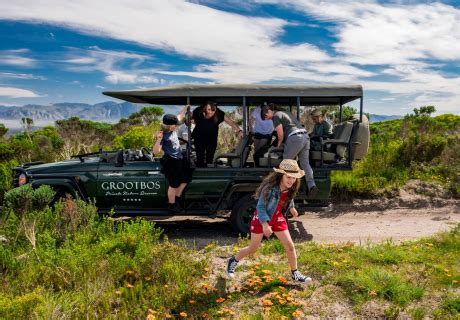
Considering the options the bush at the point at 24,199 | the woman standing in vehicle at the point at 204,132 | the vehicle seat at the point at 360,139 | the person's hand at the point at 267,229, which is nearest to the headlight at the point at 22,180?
the bush at the point at 24,199

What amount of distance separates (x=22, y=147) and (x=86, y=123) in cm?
1720

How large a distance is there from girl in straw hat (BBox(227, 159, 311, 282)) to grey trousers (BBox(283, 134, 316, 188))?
202 cm

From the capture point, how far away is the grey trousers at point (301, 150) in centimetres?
707

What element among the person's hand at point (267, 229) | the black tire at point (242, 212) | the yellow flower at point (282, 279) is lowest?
the yellow flower at point (282, 279)

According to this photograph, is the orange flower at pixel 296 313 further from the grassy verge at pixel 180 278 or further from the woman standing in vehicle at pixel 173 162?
the woman standing in vehicle at pixel 173 162

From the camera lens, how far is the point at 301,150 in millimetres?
7172

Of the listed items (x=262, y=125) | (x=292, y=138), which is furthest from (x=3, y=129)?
(x=292, y=138)

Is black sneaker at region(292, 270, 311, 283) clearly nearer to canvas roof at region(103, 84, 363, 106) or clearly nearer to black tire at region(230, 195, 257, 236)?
black tire at region(230, 195, 257, 236)

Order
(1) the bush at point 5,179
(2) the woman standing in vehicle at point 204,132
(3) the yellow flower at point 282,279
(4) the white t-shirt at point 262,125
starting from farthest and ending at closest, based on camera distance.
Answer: (1) the bush at point 5,179 < (4) the white t-shirt at point 262,125 < (2) the woman standing in vehicle at point 204,132 < (3) the yellow flower at point 282,279

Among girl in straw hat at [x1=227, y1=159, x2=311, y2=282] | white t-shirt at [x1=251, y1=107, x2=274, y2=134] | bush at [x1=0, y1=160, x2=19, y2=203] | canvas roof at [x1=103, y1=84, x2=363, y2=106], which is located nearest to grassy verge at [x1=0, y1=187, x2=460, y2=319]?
girl in straw hat at [x1=227, y1=159, x2=311, y2=282]

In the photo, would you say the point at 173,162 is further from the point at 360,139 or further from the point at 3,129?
the point at 3,129

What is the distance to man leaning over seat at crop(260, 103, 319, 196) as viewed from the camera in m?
7.08

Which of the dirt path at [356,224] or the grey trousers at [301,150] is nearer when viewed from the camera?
the grey trousers at [301,150]

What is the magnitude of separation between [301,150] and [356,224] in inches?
97.0
